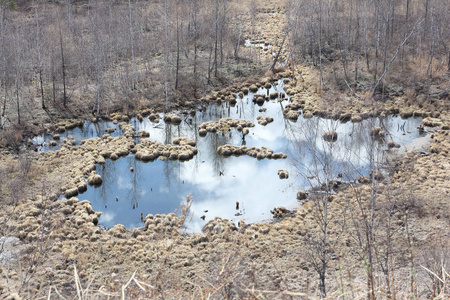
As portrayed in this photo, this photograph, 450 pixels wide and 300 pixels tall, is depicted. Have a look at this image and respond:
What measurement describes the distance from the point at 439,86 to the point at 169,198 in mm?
20954

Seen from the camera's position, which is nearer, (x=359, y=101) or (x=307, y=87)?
→ (x=359, y=101)

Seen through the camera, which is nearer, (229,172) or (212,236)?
(212,236)

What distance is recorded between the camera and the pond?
2041 centimetres

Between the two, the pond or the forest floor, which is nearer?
the forest floor

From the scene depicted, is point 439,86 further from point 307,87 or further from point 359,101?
point 307,87

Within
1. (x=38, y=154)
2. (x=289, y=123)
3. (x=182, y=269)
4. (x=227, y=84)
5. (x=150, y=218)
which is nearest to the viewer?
(x=182, y=269)

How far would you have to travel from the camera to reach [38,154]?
966 inches

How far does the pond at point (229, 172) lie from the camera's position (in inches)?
803

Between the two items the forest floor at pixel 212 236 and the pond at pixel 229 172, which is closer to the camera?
the forest floor at pixel 212 236

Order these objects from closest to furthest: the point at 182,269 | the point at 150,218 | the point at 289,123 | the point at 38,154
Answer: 1. the point at 182,269
2. the point at 150,218
3. the point at 38,154
4. the point at 289,123

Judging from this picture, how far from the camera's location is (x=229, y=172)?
24.1m

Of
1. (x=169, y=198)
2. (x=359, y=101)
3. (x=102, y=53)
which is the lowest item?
(x=169, y=198)

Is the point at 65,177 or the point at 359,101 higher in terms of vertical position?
the point at 359,101

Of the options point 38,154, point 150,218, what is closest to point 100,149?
point 38,154
